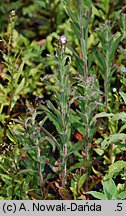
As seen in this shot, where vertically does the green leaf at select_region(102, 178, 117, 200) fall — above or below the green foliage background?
below

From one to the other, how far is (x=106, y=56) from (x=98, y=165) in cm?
60

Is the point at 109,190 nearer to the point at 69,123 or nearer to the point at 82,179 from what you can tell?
the point at 82,179

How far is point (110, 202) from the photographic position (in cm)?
237

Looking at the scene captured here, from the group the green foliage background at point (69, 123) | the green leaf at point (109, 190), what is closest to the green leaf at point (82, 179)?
the green foliage background at point (69, 123)

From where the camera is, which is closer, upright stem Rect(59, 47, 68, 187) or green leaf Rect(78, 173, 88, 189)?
upright stem Rect(59, 47, 68, 187)

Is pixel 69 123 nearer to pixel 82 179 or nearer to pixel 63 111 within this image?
pixel 63 111

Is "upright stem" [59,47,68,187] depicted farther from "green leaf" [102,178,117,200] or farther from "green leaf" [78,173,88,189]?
"green leaf" [102,178,117,200]

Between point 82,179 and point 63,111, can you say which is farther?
point 82,179

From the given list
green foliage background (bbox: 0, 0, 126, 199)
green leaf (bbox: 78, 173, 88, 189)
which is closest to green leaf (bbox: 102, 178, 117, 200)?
green foliage background (bbox: 0, 0, 126, 199)

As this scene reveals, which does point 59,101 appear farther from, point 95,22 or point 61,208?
point 95,22

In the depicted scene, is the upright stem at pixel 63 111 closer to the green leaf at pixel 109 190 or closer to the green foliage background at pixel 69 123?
the green foliage background at pixel 69 123

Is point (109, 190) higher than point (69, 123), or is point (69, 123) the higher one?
point (69, 123)

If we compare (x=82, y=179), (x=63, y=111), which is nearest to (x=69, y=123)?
(x=63, y=111)

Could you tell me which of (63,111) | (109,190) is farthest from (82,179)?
(63,111)
